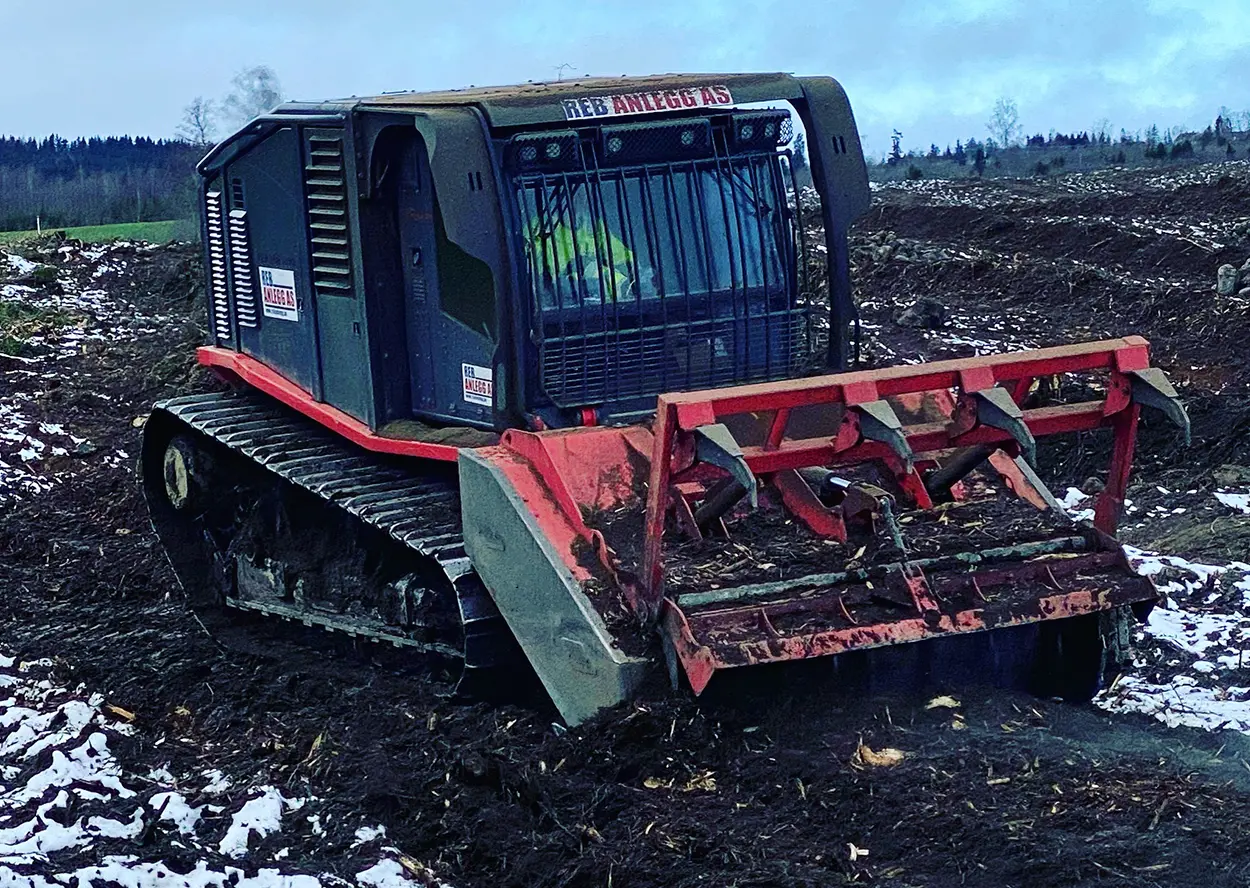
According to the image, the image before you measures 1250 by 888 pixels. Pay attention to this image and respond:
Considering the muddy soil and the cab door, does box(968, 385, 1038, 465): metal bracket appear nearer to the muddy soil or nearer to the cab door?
the muddy soil

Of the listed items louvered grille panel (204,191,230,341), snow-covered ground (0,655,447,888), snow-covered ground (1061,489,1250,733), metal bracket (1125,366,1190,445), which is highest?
louvered grille panel (204,191,230,341)

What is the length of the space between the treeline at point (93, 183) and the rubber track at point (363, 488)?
30.9 metres

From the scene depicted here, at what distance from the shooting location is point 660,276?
760 cm

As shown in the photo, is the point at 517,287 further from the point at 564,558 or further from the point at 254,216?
the point at 254,216

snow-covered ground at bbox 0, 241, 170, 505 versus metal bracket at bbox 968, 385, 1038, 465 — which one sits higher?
metal bracket at bbox 968, 385, 1038, 465

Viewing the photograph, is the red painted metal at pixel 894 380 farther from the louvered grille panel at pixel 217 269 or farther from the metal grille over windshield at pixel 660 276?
the louvered grille panel at pixel 217 269

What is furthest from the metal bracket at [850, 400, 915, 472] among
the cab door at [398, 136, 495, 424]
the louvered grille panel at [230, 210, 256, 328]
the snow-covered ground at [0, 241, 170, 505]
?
the snow-covered ground at [0, 241, 170, 505]

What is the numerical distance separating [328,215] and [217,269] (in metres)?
1.84

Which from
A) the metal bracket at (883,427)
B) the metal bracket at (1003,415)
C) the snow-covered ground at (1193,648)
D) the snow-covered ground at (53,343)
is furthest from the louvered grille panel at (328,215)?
the snow-covered ground at (53,343)

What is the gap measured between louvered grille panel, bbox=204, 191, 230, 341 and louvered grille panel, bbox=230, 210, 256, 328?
0.47 feet

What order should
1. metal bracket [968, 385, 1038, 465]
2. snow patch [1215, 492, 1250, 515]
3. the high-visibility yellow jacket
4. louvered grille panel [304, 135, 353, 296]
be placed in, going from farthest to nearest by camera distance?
snow patch [1215, 492, 1250, 515]
louvered grille panel [304, 135, 353, 296]
the high-visibility yellow jacket
metal bracket [968, 385, 1038, 465]

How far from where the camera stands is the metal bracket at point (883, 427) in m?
6.07

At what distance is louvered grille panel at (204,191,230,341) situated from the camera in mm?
9453

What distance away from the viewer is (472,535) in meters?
7.11
